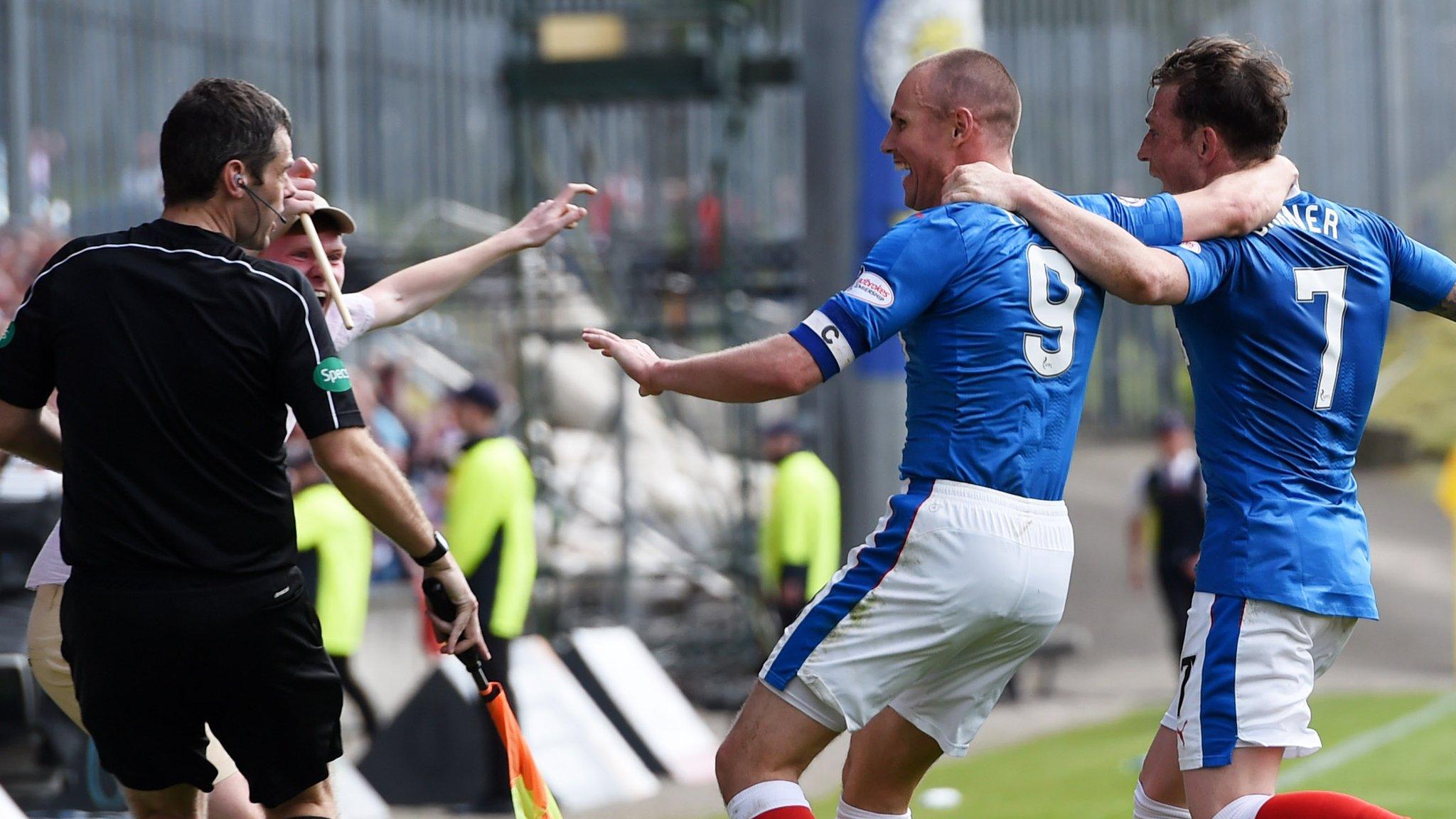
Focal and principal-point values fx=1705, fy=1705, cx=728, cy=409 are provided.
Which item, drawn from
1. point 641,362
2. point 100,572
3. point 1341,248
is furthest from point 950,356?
point 100,572

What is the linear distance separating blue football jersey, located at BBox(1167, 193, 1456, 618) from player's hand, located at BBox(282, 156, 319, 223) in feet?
7.25

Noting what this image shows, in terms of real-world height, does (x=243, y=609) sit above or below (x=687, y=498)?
above

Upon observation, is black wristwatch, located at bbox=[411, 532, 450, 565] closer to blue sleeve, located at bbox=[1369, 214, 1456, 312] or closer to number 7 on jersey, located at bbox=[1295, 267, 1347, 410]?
number 7 on jersey, located at bbox=[1295, 267, 1347, 410]

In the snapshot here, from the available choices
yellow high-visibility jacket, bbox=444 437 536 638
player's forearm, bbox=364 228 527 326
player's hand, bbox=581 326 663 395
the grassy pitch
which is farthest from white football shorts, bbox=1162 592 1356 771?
yellow high-visibility jacket, bbox=444 437 536 638

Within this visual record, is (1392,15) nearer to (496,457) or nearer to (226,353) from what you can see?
(496,457)

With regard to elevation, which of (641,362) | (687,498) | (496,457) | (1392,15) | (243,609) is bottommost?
(687,498)

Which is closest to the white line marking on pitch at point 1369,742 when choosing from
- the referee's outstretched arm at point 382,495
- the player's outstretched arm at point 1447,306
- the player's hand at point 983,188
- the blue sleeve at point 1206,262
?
the player's outstretched arm at point 1447,306

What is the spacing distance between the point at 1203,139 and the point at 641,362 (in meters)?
Answer: 1.56

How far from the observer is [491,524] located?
9406 mm

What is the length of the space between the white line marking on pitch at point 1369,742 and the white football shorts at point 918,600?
4.60m

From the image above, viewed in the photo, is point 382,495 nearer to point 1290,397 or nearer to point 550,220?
point 550,220

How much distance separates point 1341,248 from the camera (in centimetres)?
429

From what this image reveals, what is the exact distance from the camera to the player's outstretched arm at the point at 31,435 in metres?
4.22

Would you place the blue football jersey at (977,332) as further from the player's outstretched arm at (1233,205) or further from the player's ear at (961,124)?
the player's ear at (961,124)
